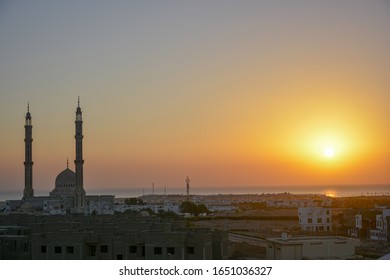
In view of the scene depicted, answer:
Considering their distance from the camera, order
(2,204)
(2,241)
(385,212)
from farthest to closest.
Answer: (2,204) < (385,212) < (2,241)

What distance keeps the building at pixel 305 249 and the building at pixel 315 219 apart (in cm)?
551

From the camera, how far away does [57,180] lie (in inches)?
757

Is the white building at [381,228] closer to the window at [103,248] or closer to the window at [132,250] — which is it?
the window at [132,250]

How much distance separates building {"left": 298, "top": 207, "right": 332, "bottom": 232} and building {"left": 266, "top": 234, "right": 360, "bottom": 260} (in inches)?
217

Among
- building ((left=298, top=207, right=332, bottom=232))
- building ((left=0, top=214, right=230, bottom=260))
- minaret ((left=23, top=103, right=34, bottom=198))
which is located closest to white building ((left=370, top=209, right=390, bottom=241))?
building ((left=298, top=207, right=332, bottom=232))

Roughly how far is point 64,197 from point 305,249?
1158cm

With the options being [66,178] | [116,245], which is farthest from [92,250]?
[66,178]

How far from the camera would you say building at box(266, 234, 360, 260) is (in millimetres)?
6871

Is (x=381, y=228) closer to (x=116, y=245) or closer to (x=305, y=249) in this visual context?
(x=305, y=249)

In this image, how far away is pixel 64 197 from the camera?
57.8ft

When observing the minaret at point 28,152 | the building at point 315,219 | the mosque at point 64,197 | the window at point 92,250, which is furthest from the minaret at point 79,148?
the window at point 92,250
